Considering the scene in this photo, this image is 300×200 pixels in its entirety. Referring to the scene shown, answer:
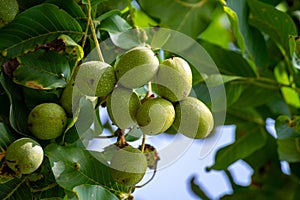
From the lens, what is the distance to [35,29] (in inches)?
30.2

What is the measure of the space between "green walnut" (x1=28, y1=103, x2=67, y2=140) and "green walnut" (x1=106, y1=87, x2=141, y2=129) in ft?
0.25

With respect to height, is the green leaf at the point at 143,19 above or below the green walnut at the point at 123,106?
below

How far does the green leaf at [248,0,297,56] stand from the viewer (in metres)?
1.02

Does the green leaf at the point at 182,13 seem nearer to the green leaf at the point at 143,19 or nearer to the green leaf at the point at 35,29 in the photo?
the green leaf at the point at 143,19

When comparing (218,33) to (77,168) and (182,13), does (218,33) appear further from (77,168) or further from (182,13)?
(77,168)

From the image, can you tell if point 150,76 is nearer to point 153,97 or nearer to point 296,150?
point 153,97

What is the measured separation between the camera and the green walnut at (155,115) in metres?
0.67

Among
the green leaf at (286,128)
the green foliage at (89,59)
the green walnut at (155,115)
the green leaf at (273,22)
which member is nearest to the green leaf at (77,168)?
the green foliage at (89,59)

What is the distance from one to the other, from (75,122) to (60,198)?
10cm

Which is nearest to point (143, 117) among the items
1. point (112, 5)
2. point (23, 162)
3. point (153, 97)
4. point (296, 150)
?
point (153, 97)

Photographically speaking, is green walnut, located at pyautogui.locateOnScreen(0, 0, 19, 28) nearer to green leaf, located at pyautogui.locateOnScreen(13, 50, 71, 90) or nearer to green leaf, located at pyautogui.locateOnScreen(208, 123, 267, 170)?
green leaf, located at pyautogui.locateOnScreen(13, 50, 71, 90)

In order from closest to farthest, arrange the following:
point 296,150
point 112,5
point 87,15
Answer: point 87,15 → point 112,5 → point 296,150

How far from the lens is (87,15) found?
802 mm

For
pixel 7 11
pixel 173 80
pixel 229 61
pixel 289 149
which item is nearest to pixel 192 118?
pixel 173 80
